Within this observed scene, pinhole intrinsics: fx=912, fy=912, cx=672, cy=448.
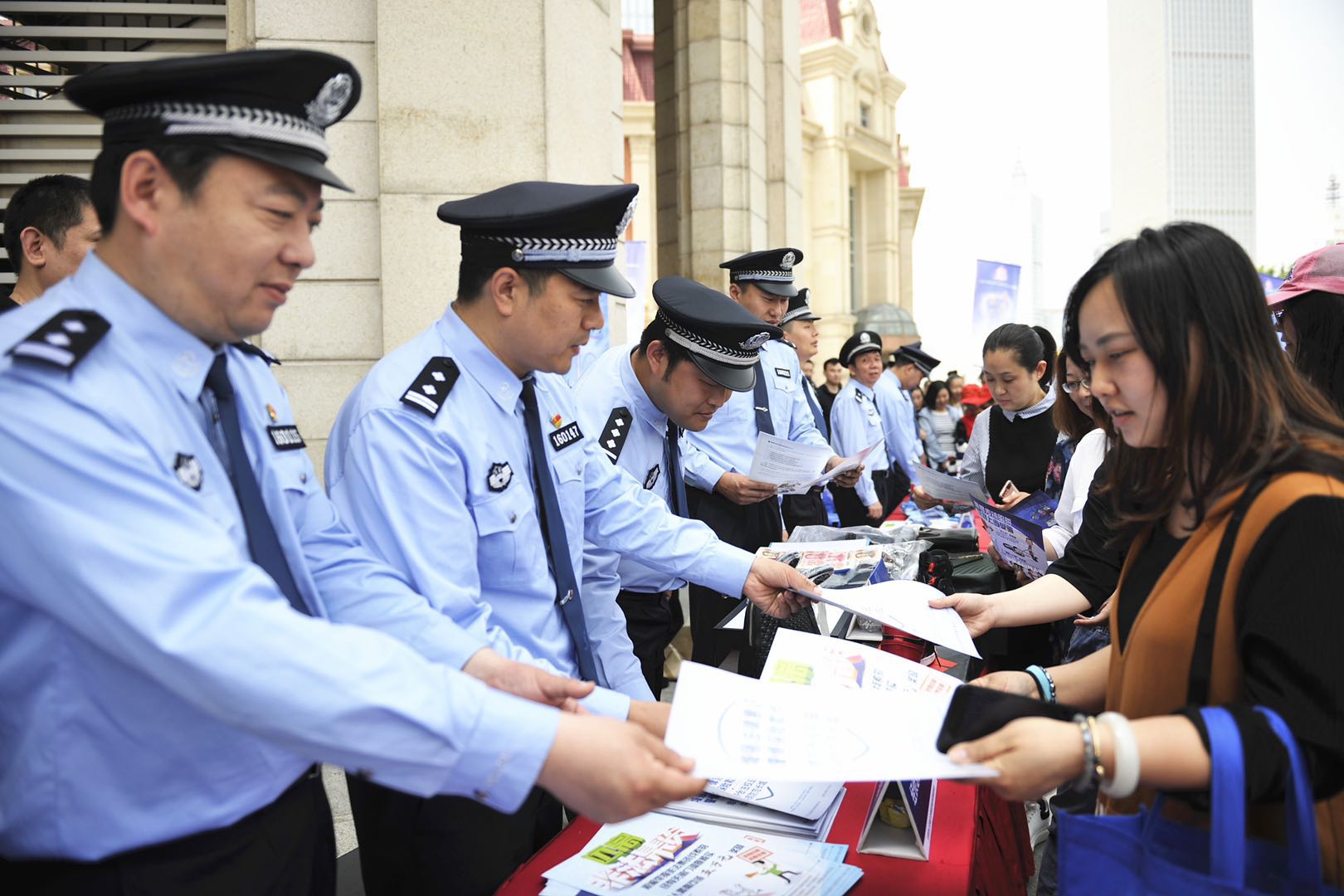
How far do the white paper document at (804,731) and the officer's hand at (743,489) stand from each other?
259cm

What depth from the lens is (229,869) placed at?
52.7 inches

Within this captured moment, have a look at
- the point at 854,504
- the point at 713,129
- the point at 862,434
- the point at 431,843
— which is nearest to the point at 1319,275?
the point at 431,843

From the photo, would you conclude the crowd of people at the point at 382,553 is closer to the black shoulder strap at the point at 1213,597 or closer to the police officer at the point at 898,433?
the black shoulder strap at the point at 1213,597

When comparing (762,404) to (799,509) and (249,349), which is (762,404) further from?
(249,349)

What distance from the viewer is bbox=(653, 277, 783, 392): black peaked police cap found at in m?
3.18

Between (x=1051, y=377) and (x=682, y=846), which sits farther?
(x=1051, y=377)

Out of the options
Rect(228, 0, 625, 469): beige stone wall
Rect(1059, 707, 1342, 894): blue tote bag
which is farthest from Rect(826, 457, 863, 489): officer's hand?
Rect(1059, 707, 1342, 894): blue tote bag

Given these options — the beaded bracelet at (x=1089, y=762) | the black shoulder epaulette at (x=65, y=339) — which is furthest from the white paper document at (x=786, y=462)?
the black shoulder epaulette at (x=65, y=339)

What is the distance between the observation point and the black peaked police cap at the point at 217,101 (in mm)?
1275

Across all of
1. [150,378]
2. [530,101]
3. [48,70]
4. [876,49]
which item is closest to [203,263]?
[150,378]

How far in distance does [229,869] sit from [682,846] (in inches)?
31.3

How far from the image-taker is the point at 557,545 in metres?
2.08

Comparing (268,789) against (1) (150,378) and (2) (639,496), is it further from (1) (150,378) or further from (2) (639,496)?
(2) (639,496)

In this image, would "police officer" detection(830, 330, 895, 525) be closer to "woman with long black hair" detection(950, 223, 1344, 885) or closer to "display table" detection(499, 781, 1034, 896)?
"display table" detection(499, 781, 1034, 896)
